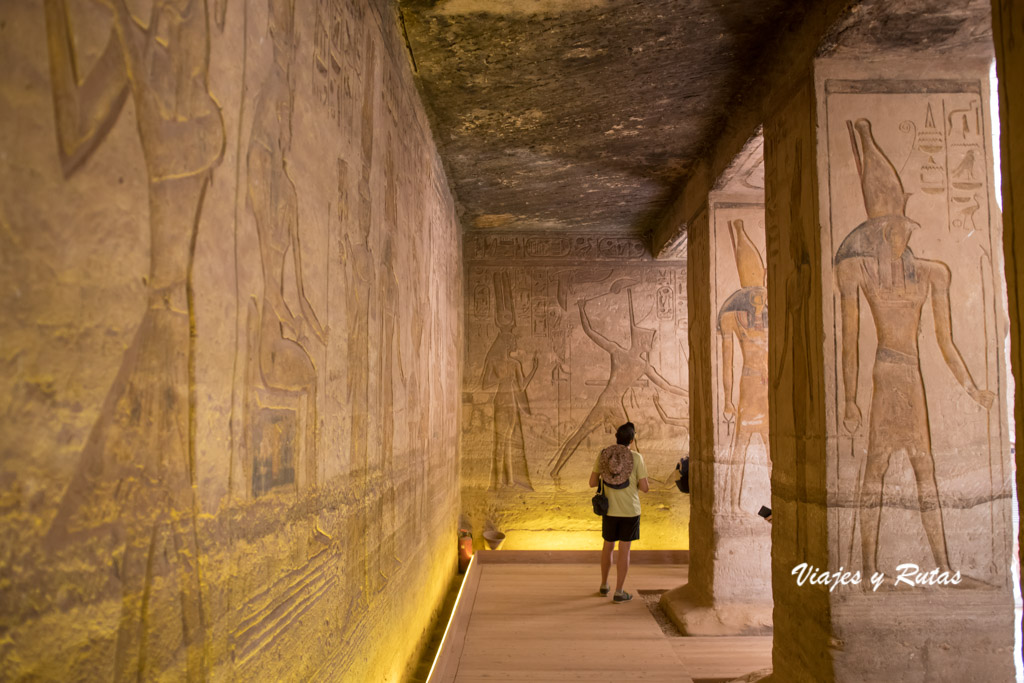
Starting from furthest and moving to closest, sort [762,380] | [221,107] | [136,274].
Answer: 1. [762,380]
2. [221,107]
3. [136,274]

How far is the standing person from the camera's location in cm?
605

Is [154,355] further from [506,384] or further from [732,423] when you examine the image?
[506,384]

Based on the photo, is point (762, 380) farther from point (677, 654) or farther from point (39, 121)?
point (39, 121)

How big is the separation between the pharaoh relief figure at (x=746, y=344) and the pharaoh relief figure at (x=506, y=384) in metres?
3.22

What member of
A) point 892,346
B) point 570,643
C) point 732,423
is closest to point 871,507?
point 892,346

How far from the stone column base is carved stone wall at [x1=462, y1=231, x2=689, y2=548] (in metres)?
2.93

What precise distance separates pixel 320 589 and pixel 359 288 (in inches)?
47.7

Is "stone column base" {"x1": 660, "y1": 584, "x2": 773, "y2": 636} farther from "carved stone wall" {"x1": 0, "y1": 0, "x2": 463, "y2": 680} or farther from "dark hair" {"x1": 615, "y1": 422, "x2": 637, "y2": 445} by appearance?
"carved stone wall" {"x1": 0, "y1": 0, "x2": 463, "y2": 680}

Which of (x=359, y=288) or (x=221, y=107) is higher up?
(x=221, y=107)

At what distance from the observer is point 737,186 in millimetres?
5867

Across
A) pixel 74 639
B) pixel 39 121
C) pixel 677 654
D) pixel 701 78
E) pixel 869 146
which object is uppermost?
pixel 701 78

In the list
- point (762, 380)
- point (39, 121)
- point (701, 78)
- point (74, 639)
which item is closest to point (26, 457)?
point (74, 639)

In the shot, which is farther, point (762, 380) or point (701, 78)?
point (762, 380)

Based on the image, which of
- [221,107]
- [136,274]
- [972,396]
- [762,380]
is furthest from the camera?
[762,380]
